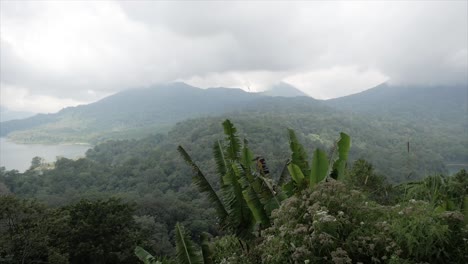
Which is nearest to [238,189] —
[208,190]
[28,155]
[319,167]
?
[208,190]

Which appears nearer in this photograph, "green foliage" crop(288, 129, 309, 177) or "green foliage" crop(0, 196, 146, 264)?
"green foliage" crop(288, 129, 309, 177)

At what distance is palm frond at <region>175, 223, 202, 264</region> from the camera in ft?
18.8

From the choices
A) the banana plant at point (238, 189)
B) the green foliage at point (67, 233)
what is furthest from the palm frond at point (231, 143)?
the green foliage at point (67, 233)

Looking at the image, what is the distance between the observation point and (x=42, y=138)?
634ft

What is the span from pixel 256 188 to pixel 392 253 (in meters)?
2.39

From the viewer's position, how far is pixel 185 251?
18.9 ft

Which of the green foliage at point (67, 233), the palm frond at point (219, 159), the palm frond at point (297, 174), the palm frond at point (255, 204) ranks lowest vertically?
the green foliage at point (67, 233)

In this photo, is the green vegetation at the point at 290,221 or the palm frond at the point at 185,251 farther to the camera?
the palm frond at the point at 185,251

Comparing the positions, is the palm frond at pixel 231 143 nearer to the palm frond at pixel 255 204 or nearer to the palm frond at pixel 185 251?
the palm frond at pixel 255 204

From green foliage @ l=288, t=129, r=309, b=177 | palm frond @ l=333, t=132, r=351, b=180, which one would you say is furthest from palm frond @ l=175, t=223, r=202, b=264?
palm frond @ l=333, t=132, r=351, b=180

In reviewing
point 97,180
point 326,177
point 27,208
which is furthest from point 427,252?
point 97,180

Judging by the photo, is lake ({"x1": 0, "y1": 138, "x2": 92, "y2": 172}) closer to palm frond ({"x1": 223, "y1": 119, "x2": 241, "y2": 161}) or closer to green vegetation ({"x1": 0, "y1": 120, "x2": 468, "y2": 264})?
green vegetation ({"x1": 0, "y1": 120, "x2": 468, "y2": 264})

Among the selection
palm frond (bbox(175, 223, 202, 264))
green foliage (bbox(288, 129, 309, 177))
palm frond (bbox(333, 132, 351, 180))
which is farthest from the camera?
green foliage (bbox(288, 129, 309, 177))

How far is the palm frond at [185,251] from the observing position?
574cm
